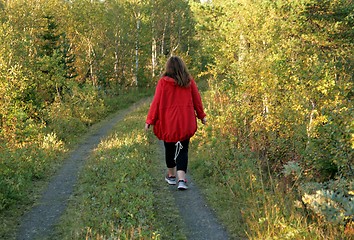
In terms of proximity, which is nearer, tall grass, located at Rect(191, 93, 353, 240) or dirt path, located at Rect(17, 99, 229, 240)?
tall grass, located at Rect(191, 93, 353, 240)

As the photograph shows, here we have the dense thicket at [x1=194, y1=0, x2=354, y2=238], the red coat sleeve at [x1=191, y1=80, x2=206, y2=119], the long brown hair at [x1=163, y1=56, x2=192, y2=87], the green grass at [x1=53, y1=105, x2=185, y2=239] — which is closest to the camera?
the green grass at [x1=53, y1=105, x2=185, y2=239]

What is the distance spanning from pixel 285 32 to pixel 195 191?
7783mm

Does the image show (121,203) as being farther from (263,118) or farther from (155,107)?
(263,118)

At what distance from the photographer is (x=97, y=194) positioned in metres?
6.61

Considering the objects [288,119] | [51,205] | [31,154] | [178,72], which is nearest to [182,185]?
[178,72]

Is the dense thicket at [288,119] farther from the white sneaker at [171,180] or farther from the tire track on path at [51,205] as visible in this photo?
the tire track on path at [51,205]

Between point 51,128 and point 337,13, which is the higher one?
point 337,13

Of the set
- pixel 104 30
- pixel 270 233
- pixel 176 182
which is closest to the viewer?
pixel 270 233

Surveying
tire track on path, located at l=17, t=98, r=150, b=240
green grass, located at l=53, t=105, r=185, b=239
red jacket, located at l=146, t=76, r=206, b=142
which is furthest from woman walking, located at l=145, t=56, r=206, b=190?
tire track on path, located at l=17, t=98, r=150, b=240

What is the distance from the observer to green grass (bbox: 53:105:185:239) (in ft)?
15.8

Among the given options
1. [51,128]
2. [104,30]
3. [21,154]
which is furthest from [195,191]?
[104,30]

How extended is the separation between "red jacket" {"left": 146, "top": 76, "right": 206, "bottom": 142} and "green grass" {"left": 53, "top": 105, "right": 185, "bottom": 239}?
1062mm

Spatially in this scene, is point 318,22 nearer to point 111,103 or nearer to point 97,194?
point 97,194

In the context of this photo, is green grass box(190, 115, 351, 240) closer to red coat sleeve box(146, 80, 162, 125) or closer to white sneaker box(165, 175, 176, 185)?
white sneaker box(165, 175, 176, 185)
